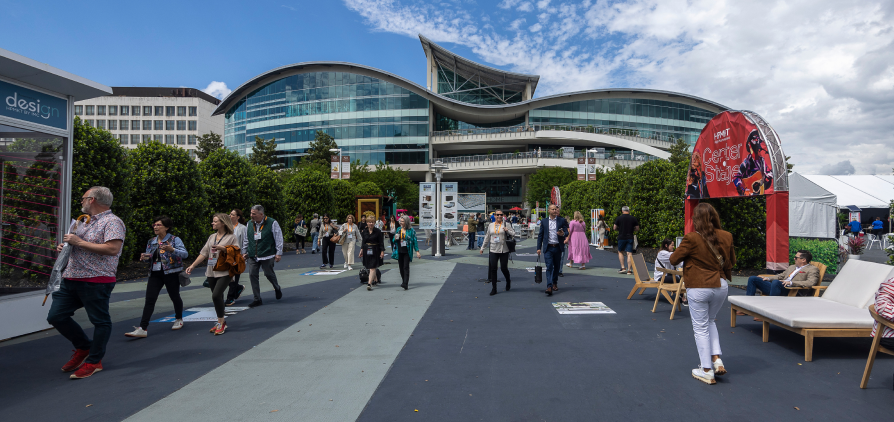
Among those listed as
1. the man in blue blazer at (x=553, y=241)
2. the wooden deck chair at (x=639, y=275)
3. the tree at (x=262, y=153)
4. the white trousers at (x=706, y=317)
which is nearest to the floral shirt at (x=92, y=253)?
the white trousers at (x=706, y=317)

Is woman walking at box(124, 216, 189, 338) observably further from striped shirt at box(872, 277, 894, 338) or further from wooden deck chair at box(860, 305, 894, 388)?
striped shirt at box(872, 277, 894, 338)

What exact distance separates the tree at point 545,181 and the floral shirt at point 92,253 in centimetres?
4438

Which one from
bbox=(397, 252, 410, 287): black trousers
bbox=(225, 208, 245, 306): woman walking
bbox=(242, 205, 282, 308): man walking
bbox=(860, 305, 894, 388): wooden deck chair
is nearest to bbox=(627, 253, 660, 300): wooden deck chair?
bbox=(860, 305, 894, 388): wooden deck chair

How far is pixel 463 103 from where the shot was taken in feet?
205

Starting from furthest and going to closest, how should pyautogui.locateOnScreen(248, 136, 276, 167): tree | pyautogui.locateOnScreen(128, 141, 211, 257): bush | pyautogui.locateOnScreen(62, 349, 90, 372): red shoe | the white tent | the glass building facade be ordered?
the glass building facade → pyautogui.locateOnScreen(248, 136, 276, 167): tree → the white tent → pyautogui.locateOnScreen(128, 141, 211, 257): bush → pyautogui.locateOnScreen(62, 349, 90, 372): red shoe

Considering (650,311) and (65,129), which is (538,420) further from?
(65,129)

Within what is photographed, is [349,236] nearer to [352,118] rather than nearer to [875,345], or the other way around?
Result: [875,345]

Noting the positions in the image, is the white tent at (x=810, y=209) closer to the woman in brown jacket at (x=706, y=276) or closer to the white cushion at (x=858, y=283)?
the white cushion at (x=858, y=283)

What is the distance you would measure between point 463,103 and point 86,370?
6085 centimetres

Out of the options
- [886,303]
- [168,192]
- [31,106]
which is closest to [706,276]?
[886,303]

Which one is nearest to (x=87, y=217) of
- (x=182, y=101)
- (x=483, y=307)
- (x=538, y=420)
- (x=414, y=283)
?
(x=538, y=420)

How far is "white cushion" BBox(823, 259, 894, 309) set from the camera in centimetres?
511

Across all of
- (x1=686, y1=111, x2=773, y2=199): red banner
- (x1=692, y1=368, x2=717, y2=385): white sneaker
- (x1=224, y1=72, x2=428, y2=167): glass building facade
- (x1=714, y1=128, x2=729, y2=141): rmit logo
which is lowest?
(x1=692, y1=368, x2=717, y2=385): white sneaker

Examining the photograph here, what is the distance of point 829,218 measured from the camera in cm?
1820
